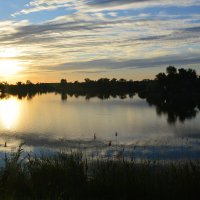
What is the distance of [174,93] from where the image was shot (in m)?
110

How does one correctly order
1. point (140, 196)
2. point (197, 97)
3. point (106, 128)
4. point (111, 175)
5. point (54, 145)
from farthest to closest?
point (197, 97) < point (106, 128) < point (54, 145) < point (111, 175) < point (140, 196)

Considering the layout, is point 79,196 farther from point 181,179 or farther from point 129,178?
point 181,179

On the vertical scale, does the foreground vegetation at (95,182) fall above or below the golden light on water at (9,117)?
above

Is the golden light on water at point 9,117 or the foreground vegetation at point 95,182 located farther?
the golden light on water at point 9,117

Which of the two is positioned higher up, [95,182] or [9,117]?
[95,182]

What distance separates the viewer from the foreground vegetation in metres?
9.92

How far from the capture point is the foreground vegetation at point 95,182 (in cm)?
992

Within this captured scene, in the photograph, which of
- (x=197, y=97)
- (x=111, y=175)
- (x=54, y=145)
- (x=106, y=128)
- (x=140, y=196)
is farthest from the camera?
(x=197, y=97)

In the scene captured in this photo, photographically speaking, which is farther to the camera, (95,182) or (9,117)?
(9,117)

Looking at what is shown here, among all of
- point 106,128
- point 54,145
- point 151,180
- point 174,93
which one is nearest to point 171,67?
point 174,93

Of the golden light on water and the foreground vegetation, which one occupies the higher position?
the foreground vegetation

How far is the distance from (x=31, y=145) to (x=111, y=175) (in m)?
16.7

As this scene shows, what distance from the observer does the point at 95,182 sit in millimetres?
10641

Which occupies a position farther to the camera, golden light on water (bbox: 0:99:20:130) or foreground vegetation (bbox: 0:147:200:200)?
golden light on water (bbox: 0:99:20:130)
